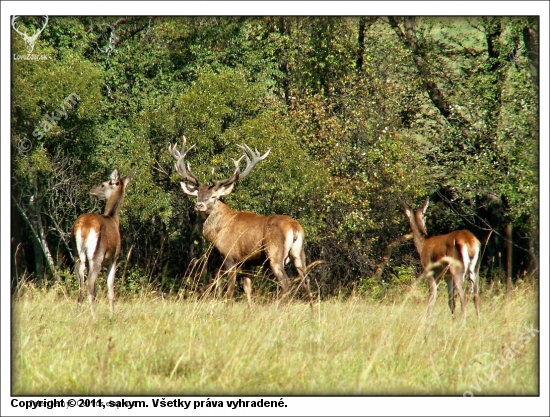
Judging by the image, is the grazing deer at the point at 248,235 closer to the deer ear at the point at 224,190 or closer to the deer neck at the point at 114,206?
the deer ear at the point at 224,190

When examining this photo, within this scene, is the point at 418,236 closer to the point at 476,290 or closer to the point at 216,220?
the point at 476,290

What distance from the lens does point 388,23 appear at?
18656 mm

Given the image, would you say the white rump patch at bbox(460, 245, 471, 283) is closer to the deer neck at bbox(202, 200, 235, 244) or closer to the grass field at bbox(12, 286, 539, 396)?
the grass field at bbox(12, 286, 539, 396)

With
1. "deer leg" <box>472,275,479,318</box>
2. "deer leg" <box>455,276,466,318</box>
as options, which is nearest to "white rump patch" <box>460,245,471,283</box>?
"deer leg" <box>472,275,479,318</box>

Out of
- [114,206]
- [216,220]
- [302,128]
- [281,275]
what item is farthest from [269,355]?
[302,128]

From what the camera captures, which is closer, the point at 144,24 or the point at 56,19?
the point at 56,19

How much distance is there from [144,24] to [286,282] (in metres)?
10.8

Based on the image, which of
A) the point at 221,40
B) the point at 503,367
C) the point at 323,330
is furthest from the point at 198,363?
the point at 221,40

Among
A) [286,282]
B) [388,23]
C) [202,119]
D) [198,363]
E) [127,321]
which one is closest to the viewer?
[198,363]

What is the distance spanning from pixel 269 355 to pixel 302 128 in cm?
1079

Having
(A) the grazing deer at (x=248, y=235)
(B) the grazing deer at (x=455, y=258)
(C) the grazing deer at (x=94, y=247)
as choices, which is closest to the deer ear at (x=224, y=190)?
(A) the grazing deer at (x=248, y=235)

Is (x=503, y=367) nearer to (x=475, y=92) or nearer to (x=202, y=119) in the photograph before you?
(x=202, y=119)

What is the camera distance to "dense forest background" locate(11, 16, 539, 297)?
15258mm

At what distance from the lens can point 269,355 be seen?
616cm
